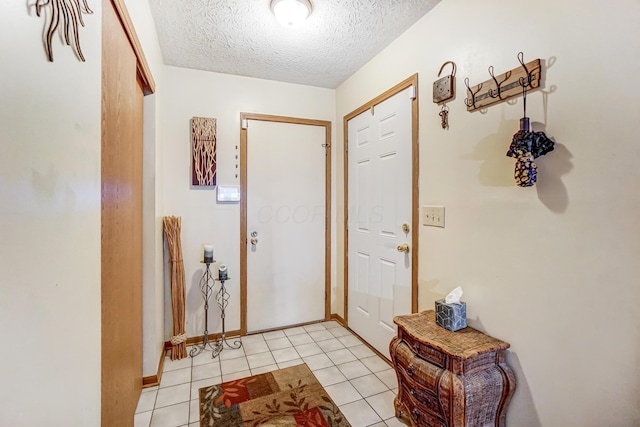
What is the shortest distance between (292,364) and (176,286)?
1123 millimetres

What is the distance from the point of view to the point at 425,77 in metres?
1.95

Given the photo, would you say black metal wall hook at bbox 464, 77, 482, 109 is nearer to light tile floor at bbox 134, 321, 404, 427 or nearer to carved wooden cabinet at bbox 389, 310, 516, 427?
carved wooden cabinet at bbox 389, 310, 516, 427

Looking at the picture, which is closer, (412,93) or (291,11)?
(291,11)

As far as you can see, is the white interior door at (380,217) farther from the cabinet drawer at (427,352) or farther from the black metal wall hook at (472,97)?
the cabinet drawer at (427,352)

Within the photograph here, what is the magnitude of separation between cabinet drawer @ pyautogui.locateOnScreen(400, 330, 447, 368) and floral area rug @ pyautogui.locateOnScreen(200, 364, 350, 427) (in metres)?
0.62

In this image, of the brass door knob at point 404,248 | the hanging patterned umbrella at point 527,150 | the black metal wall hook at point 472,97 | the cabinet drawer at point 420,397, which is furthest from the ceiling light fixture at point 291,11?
the cabinet drawer at point 420,397

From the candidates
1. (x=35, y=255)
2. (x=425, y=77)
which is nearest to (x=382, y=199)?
(x=425, y=77)

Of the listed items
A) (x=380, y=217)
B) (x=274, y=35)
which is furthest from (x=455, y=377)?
(x=274, y=35)

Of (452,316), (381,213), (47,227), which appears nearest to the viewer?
(47,227)

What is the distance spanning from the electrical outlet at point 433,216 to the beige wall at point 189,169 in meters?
1.69

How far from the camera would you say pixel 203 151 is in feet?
8.60

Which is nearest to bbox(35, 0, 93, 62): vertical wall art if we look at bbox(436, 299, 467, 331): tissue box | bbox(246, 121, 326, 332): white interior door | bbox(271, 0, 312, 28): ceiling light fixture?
bbox(271, 0, 312, 28): ceiling light fixture

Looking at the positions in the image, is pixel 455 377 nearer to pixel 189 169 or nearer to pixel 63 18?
pixel 63 18

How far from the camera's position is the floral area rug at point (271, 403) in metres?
1.70
